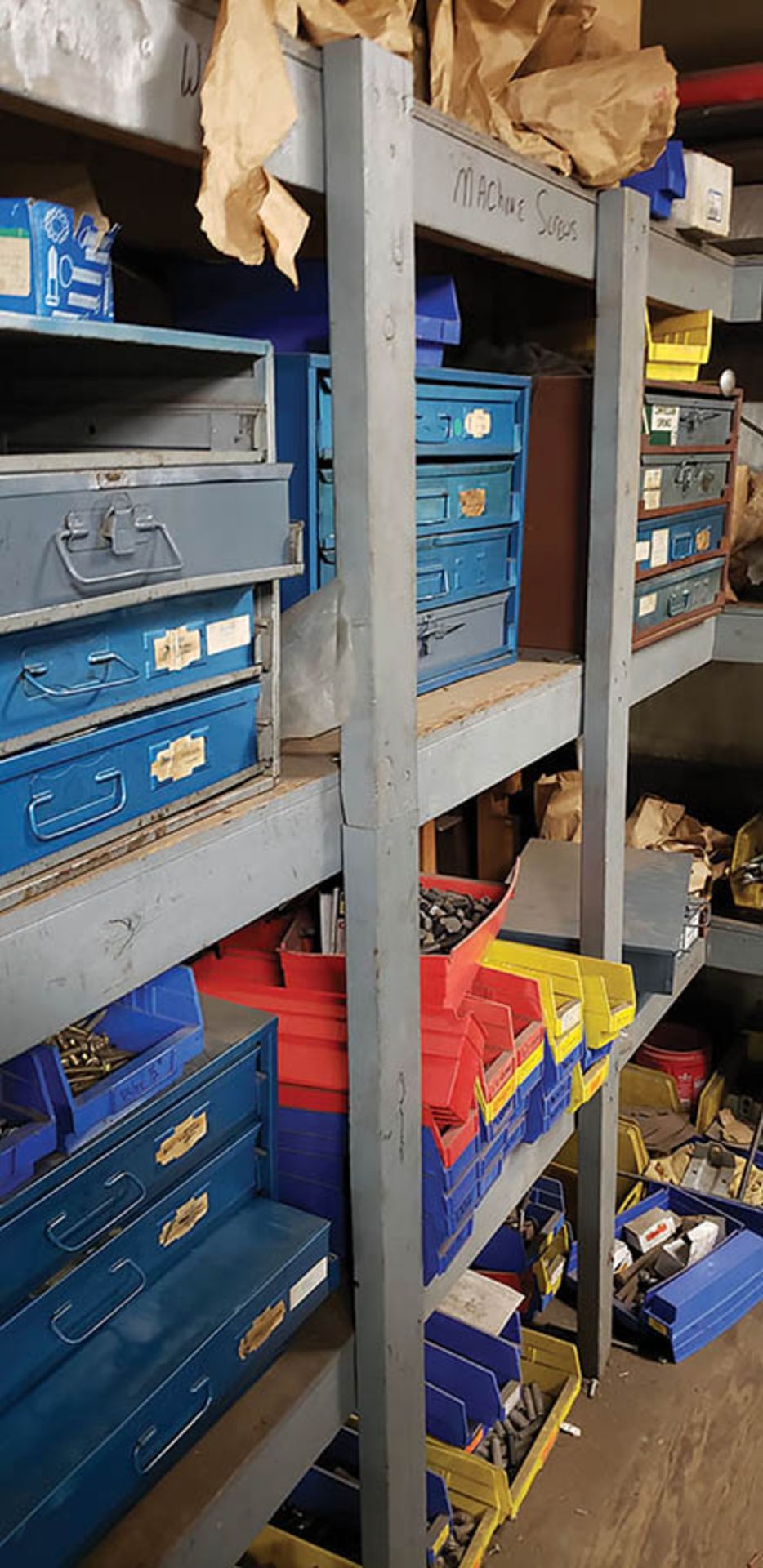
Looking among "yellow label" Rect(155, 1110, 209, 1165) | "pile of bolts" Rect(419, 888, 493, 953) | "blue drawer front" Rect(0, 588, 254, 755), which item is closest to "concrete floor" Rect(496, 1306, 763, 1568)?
"pile of bolts" Rect(419, 888, 493, 953)

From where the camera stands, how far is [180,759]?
40.0 inches

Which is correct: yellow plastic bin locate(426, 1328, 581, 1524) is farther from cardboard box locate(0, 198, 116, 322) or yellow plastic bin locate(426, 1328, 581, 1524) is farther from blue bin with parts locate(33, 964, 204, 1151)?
cardboard box locate(0, 198, 116, 322)

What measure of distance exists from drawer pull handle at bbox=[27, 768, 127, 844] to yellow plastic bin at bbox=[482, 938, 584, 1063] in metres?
0.84

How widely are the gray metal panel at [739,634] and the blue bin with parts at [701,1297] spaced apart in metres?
1.21

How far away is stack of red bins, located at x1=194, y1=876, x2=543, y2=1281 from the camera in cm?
134

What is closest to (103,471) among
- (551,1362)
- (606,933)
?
(606,933)

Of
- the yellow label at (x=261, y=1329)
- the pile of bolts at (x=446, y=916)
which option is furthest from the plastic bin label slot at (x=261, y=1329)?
the pile of bolts at (x=446, y=916)

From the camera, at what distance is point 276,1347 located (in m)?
1.25

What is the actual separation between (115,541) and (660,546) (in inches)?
53.2

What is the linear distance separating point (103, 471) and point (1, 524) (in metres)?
0.11

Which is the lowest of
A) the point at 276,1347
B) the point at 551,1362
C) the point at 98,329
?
the point at 551,1362

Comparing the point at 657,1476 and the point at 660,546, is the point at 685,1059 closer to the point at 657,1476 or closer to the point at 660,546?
the point at 657,1476

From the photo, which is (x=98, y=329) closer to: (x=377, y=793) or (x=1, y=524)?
(x=1, y=524)

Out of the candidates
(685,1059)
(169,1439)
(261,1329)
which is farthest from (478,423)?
(685,1059)
